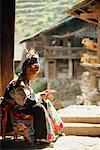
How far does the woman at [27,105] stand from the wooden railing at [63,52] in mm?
23954

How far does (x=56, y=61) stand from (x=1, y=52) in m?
25.0

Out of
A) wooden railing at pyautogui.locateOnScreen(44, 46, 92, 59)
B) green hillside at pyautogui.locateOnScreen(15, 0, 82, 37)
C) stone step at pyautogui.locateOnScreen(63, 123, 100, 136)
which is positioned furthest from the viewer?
green hillside at pyautogui.locateOnScreen(15, 0, 82, 37)

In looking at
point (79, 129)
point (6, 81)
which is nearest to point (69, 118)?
point (79, 129)

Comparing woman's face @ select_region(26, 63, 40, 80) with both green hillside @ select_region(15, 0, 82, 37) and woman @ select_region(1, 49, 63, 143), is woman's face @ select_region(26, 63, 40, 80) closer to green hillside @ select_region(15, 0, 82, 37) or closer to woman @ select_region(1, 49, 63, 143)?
woman @ select_region(1, 49, 63, 143)

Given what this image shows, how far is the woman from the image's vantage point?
466 cm

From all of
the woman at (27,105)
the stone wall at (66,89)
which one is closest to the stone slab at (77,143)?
the woman at (27,105)

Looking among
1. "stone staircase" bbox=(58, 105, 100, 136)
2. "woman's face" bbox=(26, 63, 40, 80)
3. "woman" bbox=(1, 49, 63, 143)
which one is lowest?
"stone staircase" bbox=(58, 105, 100, 136)

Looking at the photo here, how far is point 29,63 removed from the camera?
4.85m

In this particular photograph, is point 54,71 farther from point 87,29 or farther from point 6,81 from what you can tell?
point 6,81

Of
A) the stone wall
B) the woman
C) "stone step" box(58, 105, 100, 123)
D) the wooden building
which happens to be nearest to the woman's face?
the woman

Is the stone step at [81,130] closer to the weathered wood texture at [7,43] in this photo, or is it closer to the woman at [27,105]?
the woman at [27,105]

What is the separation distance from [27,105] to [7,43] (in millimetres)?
1328

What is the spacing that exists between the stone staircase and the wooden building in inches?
777

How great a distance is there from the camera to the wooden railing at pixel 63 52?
29022 millimetres
